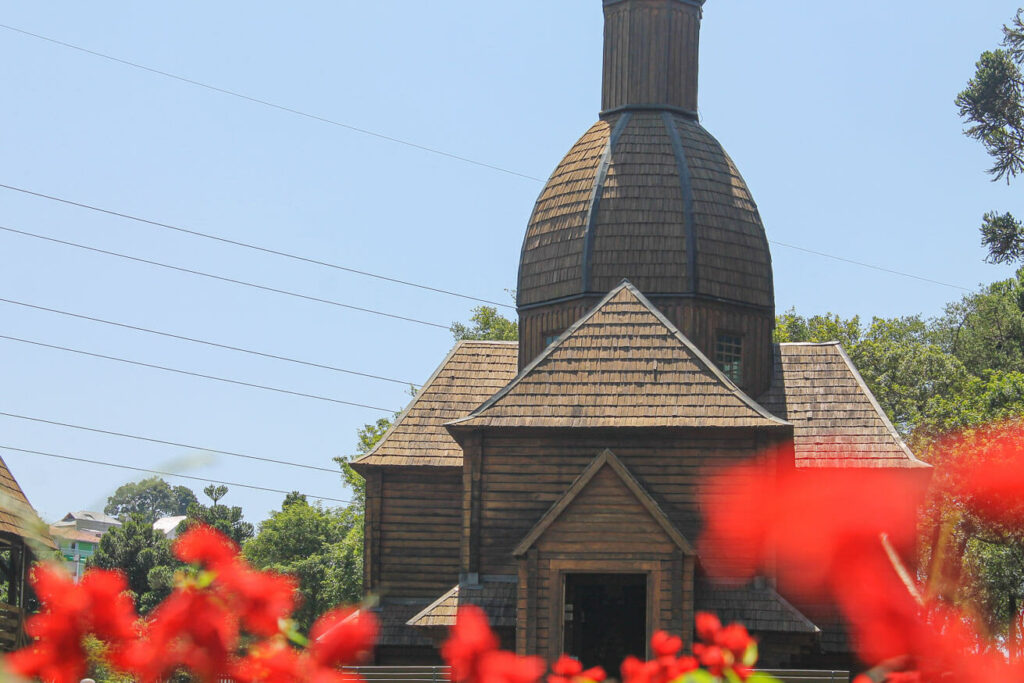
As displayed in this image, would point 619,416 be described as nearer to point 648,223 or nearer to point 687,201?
point 648,223

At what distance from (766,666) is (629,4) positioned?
1470cm

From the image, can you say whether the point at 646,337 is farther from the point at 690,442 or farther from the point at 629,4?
the point at 629,4

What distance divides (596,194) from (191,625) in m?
25.2

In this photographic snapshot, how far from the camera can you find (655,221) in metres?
27.8

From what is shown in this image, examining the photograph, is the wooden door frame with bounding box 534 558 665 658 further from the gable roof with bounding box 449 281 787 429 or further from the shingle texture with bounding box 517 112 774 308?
the shingle texture with bounding box 517 112 774 308

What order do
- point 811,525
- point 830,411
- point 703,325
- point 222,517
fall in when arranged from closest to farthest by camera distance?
point 811,525
point 830,411
point 703,325
point 222,517

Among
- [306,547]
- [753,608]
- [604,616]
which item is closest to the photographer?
[753,608]

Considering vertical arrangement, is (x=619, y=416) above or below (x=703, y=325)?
below

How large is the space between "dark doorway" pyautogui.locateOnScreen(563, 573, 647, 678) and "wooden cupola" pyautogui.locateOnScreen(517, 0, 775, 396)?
16.6 feet

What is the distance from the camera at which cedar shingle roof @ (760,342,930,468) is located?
25.9 metres

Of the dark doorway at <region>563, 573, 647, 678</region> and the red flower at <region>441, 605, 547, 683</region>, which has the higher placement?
Result: the red flower at <region>441, 605, 547, 683</region>

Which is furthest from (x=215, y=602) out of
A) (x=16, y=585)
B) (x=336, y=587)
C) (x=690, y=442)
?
(x=336, y=587)

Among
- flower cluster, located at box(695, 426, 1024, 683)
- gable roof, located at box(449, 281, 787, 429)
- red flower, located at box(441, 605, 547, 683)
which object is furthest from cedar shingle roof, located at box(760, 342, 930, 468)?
red flower, located at box(441, 605, 547, 683)

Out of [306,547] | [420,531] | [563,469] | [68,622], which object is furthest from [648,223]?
[306,547]
